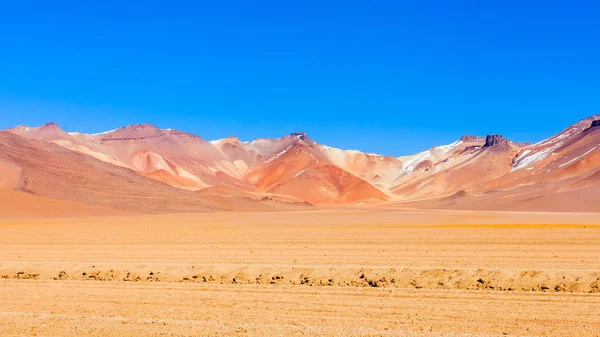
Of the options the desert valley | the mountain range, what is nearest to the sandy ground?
the desert valley

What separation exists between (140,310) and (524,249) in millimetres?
16182

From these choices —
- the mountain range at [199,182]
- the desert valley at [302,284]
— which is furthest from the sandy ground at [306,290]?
the mountain range at [199,182]

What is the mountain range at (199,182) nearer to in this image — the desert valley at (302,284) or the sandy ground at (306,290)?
the desert valley at (302,284)

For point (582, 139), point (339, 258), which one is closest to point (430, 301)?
point (339, 258)

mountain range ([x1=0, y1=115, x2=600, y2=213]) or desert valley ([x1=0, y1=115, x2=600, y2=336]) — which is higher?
mountain range ([x1=0, y1=115, x2=600, y2=213])

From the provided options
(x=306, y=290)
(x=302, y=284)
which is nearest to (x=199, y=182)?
(x=302, y=284)

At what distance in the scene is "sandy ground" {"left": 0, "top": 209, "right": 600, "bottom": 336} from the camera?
37.0 ft

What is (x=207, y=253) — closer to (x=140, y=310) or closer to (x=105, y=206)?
(x=140, y=310)

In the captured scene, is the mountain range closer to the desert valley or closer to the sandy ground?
the desert valley

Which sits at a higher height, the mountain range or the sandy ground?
the mountain range

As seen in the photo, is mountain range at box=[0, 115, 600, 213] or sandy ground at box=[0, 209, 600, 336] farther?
mountain range at box=[0, 115, 600, 213]

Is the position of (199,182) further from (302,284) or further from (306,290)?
(306,290)

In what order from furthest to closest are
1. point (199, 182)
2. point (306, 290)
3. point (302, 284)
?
1. point (199, 182)
2. point (302, 284)
3. point (306, 290)

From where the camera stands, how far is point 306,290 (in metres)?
15.2
